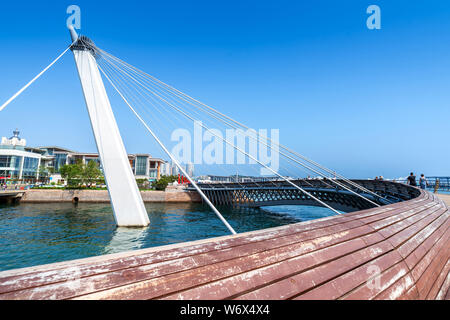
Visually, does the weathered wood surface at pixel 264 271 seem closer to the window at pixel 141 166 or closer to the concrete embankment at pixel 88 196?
the concrete embankment at pixel 88 196

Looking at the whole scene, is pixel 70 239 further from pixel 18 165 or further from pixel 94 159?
pixel 94 159

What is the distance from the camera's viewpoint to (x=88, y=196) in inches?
1341

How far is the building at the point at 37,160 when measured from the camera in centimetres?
4925

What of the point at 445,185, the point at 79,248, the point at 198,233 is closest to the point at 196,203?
the point at 198,233

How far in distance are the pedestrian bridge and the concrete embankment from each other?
15.2ft

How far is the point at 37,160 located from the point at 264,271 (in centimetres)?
7865

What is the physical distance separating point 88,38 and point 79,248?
13578 millimetres

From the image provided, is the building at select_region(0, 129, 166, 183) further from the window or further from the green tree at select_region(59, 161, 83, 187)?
the green tree at select_region(59, 161, 83, 187)

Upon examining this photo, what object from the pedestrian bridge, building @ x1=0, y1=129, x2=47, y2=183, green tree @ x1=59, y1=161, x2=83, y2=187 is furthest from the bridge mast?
building @ x1=0, y1=129, x2=47, y2=183

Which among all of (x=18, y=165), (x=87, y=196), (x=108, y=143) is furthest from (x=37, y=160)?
(x=108, y=143)

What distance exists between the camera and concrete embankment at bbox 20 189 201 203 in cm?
3219

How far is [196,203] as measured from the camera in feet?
116
